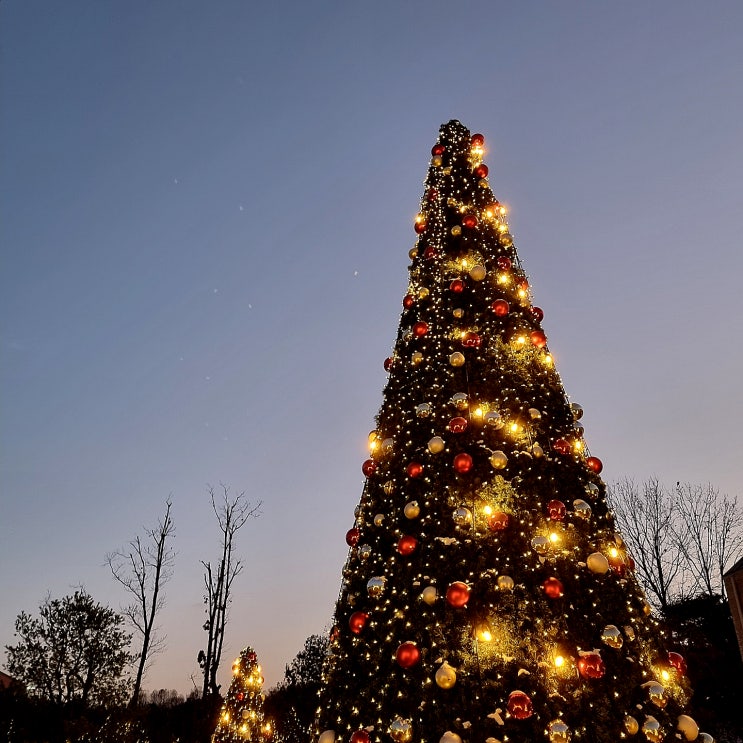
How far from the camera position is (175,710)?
18453 millimetres

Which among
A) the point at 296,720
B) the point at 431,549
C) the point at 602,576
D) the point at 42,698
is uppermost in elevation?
the point at 431,549

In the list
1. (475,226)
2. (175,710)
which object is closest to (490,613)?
(475,226)

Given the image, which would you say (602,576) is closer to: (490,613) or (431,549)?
(490,613)

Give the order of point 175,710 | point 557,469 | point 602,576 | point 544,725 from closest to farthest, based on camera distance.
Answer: point 544,725 < point 602,576 < point 557,469 < point 175,710

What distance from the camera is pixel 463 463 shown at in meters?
3.16


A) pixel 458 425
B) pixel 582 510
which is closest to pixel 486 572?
pixel 582 510

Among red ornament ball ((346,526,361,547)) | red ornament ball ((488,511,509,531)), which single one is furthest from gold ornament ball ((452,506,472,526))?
red ornament ball ((346,526,361,547))

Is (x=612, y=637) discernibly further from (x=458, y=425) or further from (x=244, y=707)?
(x=244, y=707)

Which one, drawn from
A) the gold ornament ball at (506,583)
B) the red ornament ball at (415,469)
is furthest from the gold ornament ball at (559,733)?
the red ornament ball at (415,469)

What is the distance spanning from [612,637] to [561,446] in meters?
1.16

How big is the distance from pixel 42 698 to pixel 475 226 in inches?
633

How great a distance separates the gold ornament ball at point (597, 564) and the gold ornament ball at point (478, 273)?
232 cm

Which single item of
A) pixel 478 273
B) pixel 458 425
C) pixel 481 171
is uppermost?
pixel 481 171

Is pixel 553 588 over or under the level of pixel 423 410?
under
